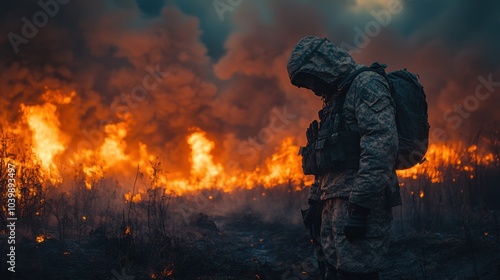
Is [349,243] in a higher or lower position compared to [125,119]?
lower

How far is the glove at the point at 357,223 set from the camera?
7.49 ft

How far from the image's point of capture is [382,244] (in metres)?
2.44

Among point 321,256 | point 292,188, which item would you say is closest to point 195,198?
point 292,188

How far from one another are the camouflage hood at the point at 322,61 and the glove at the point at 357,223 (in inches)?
43.6

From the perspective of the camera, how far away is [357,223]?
7.50 ft

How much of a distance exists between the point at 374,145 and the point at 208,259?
10.6 ft

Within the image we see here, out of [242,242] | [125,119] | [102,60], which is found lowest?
[242,242]

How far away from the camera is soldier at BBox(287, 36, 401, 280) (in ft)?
7.59

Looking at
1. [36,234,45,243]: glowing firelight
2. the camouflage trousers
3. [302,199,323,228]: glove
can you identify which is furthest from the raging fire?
the camouflage trousers

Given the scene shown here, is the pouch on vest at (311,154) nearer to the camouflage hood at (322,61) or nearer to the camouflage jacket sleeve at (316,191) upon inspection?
the camouflage jacket sleeve at (316,191)

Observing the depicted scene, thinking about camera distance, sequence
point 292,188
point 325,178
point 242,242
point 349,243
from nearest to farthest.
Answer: point 349,243
point 325,178
point 242,242
point 292,188

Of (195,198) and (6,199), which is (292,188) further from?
(6,199)

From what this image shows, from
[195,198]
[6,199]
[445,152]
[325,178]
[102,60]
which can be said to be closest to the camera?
[325,178]

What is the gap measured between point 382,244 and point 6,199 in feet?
16.3
